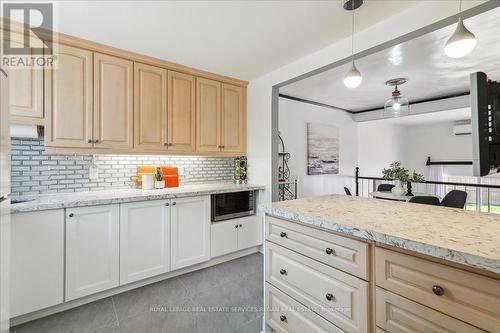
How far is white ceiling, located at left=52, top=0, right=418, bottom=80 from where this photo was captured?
1805mm

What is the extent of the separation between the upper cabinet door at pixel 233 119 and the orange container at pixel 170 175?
2.36 ft

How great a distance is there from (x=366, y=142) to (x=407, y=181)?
2.43m

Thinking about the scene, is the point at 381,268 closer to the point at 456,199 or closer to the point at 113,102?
the point at 113,102

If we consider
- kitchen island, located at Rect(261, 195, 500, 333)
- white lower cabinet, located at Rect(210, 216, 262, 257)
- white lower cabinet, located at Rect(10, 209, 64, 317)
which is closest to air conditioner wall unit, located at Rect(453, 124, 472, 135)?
white lower cabinet, located at Rect(210, 216, 262, 257)

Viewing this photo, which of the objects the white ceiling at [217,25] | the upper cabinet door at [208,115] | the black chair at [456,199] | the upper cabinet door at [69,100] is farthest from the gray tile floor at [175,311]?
→ the black chair at [456,199]

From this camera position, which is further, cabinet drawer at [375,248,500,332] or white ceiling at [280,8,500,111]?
white ceiling at [280,8,500,111]

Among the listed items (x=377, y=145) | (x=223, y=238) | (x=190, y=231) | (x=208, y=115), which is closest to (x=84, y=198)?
(x=190, y=231)

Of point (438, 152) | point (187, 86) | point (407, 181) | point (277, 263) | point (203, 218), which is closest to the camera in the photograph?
point (277, 263)

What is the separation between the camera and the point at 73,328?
6.01 ft

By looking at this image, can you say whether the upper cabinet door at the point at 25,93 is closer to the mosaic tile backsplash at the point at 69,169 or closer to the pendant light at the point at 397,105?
the mosaic tile backsplash at the point at 69,169

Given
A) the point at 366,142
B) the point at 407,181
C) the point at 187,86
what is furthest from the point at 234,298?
the point at 366,142

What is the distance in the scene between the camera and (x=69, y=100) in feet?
7.43

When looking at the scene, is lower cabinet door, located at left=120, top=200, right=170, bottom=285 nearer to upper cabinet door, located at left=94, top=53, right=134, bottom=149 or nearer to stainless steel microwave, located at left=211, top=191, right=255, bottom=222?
stainless steel microwave, located at left=211, top=191, right=255, bottom=222

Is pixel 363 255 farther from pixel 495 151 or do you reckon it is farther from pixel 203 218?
pixel 203 218
